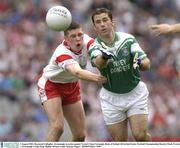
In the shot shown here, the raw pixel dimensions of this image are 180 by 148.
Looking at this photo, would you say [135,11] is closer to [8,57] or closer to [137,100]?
[8,57]

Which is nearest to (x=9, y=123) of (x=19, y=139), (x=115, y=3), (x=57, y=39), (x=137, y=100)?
(x=19, y=139)

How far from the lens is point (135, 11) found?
23.5 metres

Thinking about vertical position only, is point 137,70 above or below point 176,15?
above

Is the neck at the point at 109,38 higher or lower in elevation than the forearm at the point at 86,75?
higher

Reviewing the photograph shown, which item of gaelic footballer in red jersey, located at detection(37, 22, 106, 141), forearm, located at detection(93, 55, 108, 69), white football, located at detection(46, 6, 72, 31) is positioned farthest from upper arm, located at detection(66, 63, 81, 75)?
white football, located at detection(46, 6, 72, 31)

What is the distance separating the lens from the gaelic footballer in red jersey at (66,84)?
44.5 ft

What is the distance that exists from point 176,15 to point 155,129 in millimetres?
4540

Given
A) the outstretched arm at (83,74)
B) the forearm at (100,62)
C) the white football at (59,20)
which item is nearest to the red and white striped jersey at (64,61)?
the outstretched arm at (83,74)

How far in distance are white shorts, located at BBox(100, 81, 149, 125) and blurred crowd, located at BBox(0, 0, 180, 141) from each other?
428cm

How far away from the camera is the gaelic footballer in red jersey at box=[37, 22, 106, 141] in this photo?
13.6 m

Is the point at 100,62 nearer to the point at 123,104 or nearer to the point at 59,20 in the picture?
the point at 123,104

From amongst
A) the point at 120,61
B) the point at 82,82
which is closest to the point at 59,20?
the point at 120,61

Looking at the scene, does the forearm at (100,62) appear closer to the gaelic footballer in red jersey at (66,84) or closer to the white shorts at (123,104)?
the gaelic footballer in red jersey at (66,84)

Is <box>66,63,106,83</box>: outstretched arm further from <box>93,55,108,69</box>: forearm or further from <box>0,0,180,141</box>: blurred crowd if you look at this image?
<box>0,0,180,141</box>: blurred crowd
